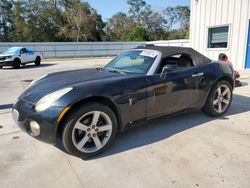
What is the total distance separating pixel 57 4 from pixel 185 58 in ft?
135

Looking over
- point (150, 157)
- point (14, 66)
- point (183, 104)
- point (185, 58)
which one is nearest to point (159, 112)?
point (183, 104)

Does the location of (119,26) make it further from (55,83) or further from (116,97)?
(116,97)

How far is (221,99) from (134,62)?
6.24 ft

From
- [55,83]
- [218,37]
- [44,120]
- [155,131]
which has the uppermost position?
[218,37]

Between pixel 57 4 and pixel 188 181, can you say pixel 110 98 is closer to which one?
pixel 188 181

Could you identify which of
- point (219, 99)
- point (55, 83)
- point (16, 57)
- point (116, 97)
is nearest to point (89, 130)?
point (116, 97)

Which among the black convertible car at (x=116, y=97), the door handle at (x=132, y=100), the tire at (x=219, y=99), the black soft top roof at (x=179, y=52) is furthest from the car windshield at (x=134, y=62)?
the tire at (x=219, y=99)

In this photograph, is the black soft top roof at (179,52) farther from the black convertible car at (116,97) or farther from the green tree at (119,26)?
the green tree at (119,26)

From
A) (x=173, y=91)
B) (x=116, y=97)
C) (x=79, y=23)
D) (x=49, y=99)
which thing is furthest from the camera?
(x=79, y=23)

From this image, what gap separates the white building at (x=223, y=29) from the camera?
34.1 feet

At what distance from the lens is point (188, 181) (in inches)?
105

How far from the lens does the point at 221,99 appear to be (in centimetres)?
475

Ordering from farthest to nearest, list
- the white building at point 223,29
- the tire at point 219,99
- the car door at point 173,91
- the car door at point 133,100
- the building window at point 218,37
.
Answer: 1. the building window at point 218,37
2. the white building at point 223,29
3. the tire at point 219,99
4. the car door at point 173,91
5. the car door at point 133,100

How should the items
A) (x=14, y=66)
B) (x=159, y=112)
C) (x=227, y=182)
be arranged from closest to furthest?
(x=227, y=182), (x=159, y=112), (x=14, y=66)
